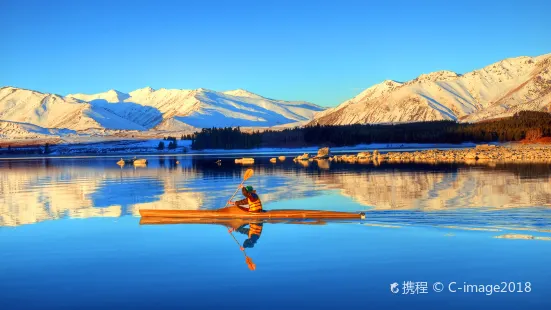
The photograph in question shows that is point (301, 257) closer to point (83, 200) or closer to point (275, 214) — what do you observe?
point (275, 214)

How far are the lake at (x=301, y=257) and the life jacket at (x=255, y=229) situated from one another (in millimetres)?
486

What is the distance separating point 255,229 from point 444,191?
1685 cm

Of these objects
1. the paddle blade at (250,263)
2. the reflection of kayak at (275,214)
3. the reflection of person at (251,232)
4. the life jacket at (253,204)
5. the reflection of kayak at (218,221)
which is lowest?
the paddle blade at (250,263)

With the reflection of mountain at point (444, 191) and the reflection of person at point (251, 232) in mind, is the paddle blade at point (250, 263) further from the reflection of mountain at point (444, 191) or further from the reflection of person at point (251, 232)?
the reflection of mountain at point (444, 191)

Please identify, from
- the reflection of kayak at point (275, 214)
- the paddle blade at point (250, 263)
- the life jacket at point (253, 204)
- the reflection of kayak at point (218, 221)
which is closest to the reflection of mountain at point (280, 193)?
the reflection of kayak at point (275, 214)

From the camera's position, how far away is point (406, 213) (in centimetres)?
3036

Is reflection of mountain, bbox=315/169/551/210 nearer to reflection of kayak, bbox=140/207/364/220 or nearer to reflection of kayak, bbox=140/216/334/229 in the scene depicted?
reflection of kayak, bbox=140/207/364/220

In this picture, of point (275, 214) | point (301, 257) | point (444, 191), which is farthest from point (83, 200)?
point (301, 257)

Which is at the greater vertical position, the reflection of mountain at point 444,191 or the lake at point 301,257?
the reflection of mountain at point 444,191

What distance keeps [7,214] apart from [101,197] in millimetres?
9608

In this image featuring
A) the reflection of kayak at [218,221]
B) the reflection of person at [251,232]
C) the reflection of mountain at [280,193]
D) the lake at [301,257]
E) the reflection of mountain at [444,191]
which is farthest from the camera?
the reflection of mountain at [280,193]

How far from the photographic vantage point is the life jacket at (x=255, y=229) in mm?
26769

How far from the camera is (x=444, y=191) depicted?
40.3m

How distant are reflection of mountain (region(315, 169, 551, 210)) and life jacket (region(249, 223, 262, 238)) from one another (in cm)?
739
